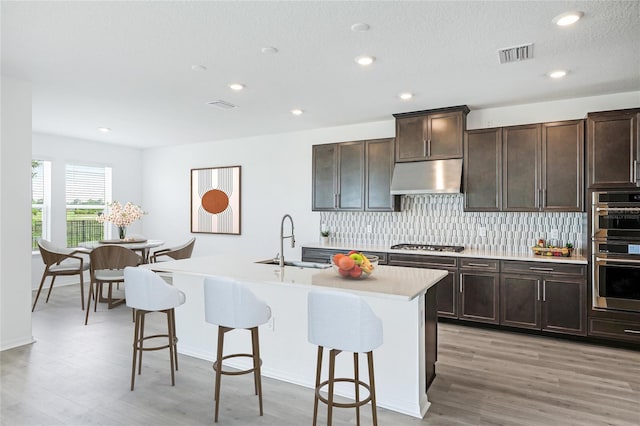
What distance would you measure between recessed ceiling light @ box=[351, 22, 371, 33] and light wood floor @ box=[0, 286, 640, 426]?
103 inches

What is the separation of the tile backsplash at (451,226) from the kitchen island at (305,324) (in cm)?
221

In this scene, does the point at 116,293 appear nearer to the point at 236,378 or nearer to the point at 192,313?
the point at 192,313

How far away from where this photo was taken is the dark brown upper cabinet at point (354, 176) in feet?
17.3

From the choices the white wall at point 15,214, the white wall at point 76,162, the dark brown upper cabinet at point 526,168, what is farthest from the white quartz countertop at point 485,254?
the white wall at point 76,162

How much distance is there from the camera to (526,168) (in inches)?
175

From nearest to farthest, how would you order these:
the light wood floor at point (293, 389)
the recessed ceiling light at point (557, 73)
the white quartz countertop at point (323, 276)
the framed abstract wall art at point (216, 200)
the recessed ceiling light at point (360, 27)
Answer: the white quartz countertop at point (323, 276), the light wood floor at point (293, 389), the recessed ceiling light at point (360, 27), the recessed ceiling light at point (557, 73), the framed abstract wall art at point (216, 200)

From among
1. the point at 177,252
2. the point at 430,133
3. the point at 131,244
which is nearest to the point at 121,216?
the point at 131,244

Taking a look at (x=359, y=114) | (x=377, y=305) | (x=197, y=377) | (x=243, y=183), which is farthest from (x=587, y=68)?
(x=243, y=183)

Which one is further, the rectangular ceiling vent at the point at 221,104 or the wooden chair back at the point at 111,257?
the wooden chair back at the point at 111,257

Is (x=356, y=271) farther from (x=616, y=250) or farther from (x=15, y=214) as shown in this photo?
(x=15, y=214)

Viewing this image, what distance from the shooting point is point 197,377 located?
10.5ft

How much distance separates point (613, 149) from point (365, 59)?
8.77 feet

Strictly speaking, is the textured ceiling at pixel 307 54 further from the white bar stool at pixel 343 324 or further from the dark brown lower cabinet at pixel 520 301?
the dark brown lower cabinet at pixel 520 301

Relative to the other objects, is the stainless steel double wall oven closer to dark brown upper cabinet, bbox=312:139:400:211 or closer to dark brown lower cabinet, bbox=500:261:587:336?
dark brown lower cabinet, bbox=500:261:587:336
